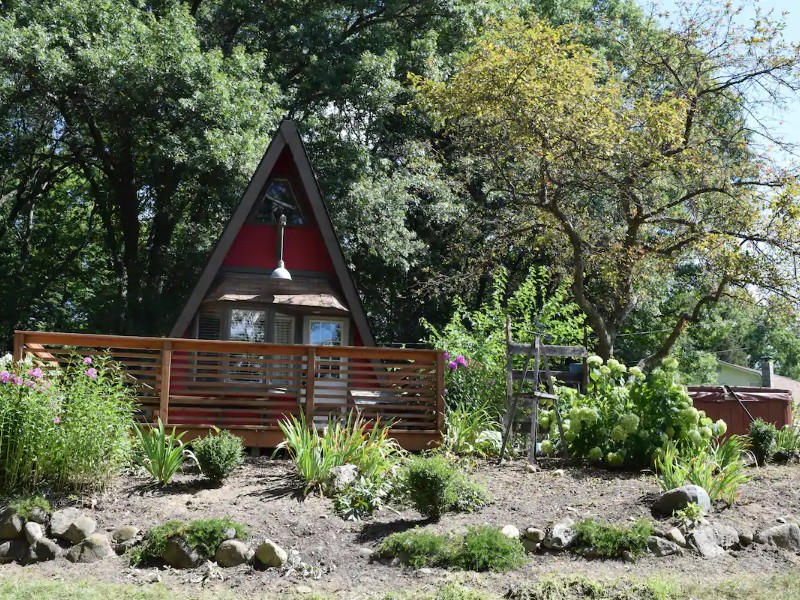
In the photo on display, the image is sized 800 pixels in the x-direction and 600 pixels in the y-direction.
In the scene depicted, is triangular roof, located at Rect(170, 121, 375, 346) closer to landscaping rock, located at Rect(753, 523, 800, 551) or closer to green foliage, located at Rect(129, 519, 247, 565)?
green foliage, located at Rect(129, 519, 247, 565)

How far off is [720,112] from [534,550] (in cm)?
1128

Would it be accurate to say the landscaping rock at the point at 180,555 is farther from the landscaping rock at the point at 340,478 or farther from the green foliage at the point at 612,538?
the green foliage at the point at 612,538

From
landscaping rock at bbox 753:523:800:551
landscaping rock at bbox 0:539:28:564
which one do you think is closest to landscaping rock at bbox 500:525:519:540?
landscaping rock at bbox 753:523:800:551

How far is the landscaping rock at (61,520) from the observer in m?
7.38

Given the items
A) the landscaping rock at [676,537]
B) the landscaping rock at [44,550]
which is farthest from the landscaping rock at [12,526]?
the landscaping rock at [676,537]

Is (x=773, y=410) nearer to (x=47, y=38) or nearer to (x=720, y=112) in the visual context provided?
(x=720, y=112)

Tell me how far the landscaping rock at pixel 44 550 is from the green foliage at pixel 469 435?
4.84m

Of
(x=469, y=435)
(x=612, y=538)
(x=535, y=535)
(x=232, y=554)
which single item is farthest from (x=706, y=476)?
(x=232, y=554)

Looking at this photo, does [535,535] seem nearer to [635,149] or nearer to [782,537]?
[782,537]

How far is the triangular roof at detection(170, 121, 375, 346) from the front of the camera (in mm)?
12836

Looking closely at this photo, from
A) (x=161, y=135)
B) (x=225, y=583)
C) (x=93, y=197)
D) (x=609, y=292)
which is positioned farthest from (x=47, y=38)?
(x=225, y=583)

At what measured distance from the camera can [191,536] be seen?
6969mm

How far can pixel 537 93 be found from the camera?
42.7 ft

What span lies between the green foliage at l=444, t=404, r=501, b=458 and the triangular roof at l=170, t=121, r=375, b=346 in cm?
269
